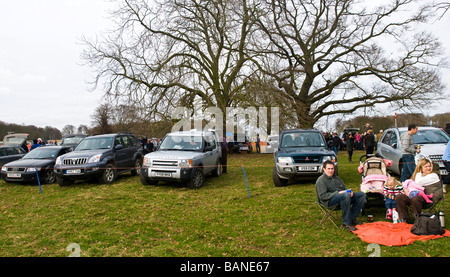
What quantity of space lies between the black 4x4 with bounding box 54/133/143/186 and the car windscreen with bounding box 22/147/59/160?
4.93 feet

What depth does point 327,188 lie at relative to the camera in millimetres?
6129

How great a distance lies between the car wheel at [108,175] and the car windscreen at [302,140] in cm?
650

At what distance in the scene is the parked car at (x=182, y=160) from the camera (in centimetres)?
1004

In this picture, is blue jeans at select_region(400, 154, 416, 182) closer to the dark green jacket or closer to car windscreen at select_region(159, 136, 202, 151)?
the dark green jacket

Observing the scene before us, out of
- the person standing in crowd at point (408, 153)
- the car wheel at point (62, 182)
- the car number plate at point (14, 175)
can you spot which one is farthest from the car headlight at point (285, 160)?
the car number plate at point (14, 175)

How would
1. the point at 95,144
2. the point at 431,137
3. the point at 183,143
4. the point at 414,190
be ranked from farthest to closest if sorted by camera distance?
the point at 95,144
the point at 183,143
the point at 431,137
the point at 414,190

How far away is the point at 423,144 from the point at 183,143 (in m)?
8.07

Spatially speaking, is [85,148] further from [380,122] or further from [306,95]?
[380,122]

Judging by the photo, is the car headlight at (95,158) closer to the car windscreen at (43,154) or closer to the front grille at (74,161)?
the front grille at (74,161)

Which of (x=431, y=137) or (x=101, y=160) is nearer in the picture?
(x=431, y=137)

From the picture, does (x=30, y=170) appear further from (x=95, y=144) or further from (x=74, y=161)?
(x=95, y=144)

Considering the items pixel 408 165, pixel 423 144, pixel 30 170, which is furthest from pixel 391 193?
pixel 30 170

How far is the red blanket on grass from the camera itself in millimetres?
4926
